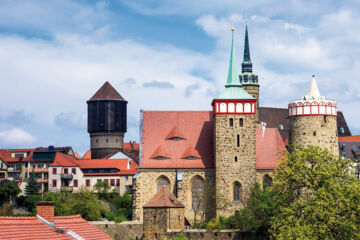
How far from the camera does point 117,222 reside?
179 ft

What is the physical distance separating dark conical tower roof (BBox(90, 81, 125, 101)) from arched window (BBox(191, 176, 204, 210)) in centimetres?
4371

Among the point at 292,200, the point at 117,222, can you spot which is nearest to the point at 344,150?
the point at 117,222

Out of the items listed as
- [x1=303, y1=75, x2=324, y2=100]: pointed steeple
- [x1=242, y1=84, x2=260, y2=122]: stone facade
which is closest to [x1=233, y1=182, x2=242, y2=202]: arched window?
[x1=303, y1=75, x2=324, y2=100]: pointed steeple

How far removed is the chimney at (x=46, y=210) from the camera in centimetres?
2116

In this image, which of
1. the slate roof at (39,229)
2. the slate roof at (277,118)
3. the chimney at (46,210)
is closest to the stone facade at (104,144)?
the slate roof at (277,118)

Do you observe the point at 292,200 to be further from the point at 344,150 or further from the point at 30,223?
the point at 344,150

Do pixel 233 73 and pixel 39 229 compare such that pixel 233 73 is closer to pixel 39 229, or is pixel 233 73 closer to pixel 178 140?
pixel 178 140

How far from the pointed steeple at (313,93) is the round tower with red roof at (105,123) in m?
48.2

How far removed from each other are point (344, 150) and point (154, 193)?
2919 cm

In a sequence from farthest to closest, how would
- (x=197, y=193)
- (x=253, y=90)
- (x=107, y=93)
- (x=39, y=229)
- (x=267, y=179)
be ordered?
(x=253, y=90) < (x=107, y=93) < (x=267, y=179) < (x=197, y=193) < (x=39, y=229)

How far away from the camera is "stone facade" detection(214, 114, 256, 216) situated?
182ft

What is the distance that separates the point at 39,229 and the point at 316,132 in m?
34.2

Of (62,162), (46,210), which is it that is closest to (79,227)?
(46,210)

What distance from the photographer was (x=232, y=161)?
183 feet
